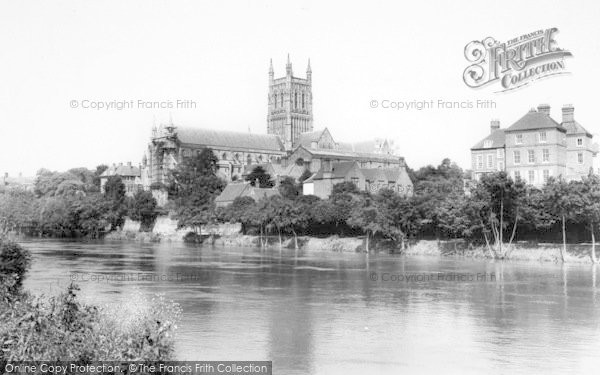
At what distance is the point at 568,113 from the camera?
80.2 metres

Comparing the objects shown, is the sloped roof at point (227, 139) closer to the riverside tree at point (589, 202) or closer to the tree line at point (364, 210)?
the tree line at point (364, 210)

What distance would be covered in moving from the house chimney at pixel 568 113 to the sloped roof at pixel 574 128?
59cm

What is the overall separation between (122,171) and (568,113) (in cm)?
12269

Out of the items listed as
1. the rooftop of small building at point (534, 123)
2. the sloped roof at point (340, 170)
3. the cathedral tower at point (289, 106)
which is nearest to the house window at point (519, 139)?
the rooftop of small building at point (534, 123)

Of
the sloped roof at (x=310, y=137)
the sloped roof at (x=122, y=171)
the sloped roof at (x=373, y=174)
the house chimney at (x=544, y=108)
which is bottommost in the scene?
the sloped roof at (x=373, y=174)

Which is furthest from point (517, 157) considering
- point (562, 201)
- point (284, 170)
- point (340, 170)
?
point (284, 170)

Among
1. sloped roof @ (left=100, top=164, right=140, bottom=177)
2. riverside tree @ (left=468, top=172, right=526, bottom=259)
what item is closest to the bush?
riverside tree @ (left=468, top=172, right=526, bottom=259)

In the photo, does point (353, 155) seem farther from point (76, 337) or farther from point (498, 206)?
point (76, 337)

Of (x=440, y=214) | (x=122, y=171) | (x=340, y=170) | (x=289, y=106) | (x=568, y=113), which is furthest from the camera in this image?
(x=289, y=106)

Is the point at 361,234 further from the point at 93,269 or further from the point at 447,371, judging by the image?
the point at 447,371

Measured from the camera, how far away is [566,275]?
46.6 metres

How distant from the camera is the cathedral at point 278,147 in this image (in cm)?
14250

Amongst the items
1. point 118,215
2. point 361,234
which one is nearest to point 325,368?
point 361,234

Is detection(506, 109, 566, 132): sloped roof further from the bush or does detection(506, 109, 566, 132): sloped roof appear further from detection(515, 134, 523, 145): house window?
the bush
